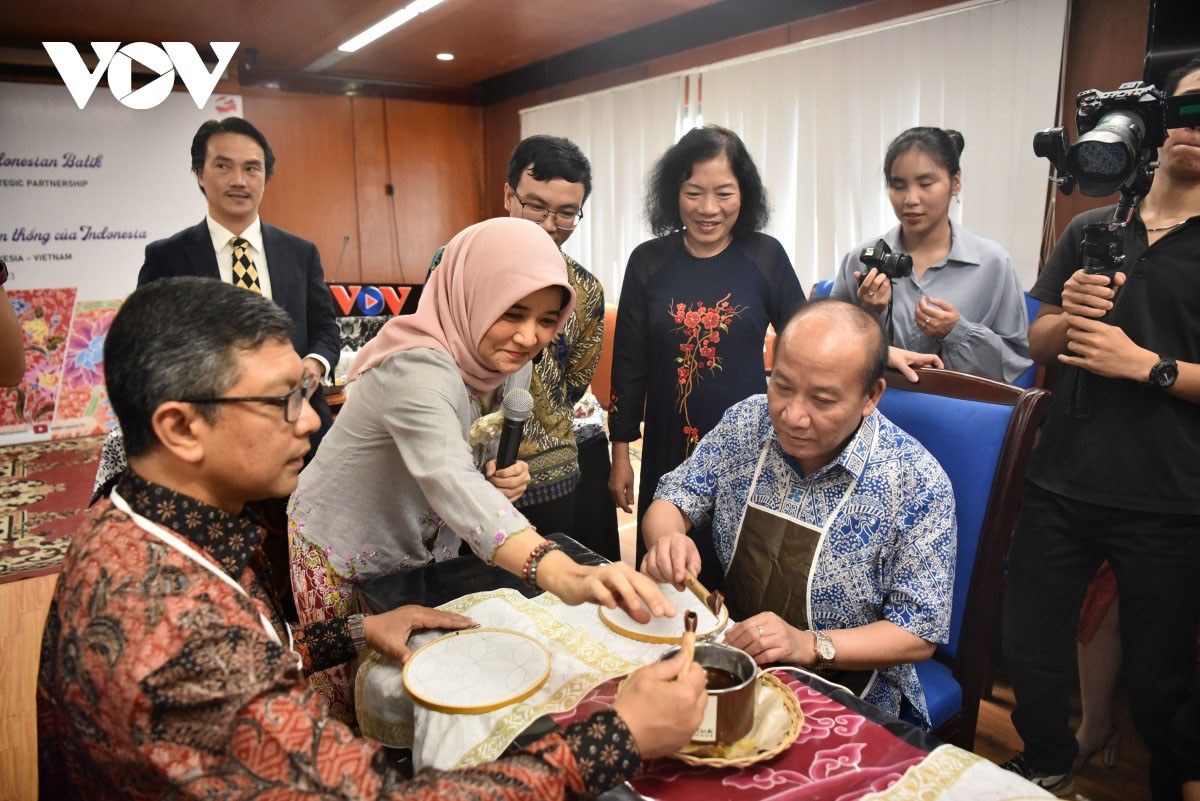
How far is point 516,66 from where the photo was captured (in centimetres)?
746

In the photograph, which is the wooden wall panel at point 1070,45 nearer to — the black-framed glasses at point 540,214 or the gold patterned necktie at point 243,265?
the black-framed glasses at point 540,214

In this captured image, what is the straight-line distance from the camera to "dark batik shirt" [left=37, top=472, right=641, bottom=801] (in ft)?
2.35

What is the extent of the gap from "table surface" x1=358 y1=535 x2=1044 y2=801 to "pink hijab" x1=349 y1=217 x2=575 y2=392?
70 cm

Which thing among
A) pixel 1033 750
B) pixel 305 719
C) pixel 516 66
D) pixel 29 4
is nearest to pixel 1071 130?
pixel 1033 750

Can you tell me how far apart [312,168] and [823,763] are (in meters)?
8.00

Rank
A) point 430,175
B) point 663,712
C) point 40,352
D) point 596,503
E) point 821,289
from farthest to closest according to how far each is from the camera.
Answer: point 430,175
point 40,352
point 821,289
point 596,503
point 663,712

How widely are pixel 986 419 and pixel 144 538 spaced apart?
1.38 m

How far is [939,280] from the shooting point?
2.31 meters

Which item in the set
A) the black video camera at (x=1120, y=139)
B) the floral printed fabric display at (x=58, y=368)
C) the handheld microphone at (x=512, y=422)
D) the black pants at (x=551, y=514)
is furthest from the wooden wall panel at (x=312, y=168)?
the black video camera at (x=1120, y=139)

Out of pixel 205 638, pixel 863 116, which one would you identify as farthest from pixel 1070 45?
pixel 205 638

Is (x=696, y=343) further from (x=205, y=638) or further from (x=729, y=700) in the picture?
(x=205, y=638)

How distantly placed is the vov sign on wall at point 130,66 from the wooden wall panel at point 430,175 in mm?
1944

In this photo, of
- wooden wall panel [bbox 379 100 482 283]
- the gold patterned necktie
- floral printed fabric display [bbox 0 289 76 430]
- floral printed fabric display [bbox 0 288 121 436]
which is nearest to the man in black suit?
the gold patterned necktie

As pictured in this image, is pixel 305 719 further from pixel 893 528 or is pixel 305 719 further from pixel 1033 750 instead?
pixel 1033 750
